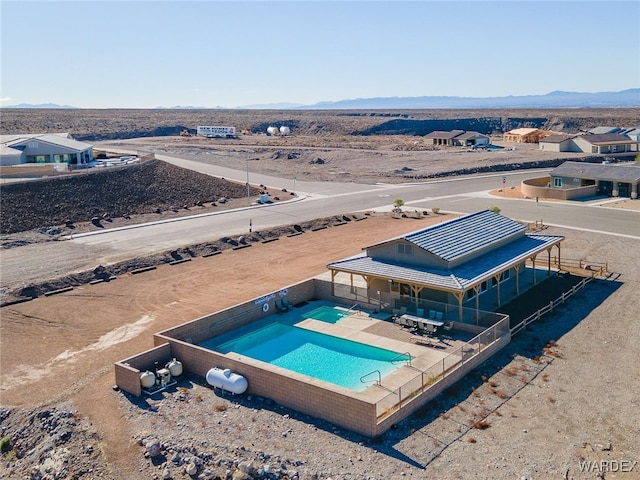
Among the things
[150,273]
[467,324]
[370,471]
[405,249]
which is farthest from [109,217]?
[370,471]

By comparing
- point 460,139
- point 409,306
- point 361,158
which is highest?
point 460,139

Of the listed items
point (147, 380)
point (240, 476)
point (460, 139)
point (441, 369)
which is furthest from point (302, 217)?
point (460, 139)

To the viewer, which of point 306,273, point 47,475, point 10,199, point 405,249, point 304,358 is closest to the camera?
point 47,475

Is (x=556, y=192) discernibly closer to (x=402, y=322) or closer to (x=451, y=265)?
(x=451, y=265)

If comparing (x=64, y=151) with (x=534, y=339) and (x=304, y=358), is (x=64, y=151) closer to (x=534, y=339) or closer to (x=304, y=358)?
(x=304, y=358)

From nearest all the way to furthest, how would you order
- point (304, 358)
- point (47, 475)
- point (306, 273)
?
point (47, 475) < point (304, 358) < point (306, 273)

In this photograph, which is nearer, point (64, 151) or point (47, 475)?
point (47, 475)

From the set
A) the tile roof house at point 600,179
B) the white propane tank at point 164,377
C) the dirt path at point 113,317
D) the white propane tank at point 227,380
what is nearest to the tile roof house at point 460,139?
the tile roof house at point 600,179
